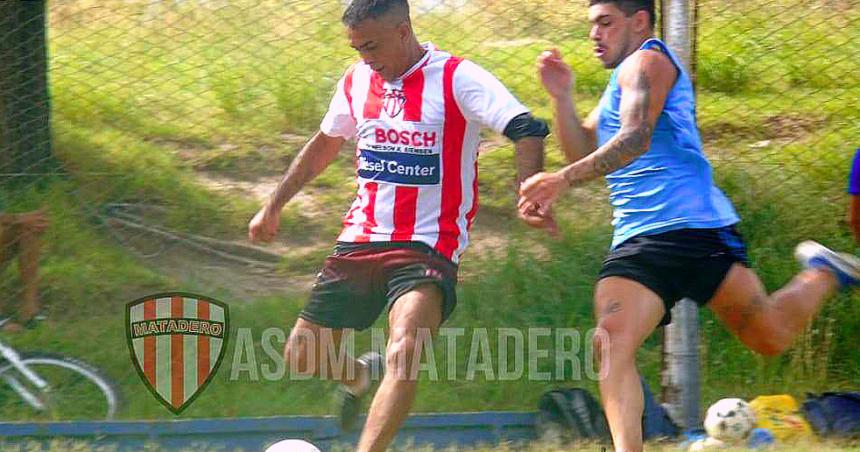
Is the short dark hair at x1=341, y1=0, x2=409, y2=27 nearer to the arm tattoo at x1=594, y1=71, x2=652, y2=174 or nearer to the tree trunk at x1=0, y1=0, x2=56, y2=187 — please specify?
the arm tattoo at x1=594, y1=71, x2=652, y2=174

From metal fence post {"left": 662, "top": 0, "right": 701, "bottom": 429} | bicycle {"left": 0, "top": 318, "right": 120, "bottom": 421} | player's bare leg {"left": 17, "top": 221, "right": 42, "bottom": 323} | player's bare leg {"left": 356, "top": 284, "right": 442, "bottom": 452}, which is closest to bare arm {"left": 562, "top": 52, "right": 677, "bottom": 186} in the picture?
player's bare leg {"left": 356, "top": 284, "right": 442, "bottom": 452}

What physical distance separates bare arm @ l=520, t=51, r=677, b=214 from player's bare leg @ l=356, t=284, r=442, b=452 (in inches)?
24.6

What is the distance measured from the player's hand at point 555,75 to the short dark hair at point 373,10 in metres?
0.55

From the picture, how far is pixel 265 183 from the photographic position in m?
7.41

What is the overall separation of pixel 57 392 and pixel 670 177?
10.9 ft

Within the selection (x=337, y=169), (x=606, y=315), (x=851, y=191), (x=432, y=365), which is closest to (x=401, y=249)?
(x=606, y=315)

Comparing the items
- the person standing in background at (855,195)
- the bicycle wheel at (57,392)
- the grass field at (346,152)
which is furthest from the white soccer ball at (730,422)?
the bicycle wheel at (57,392)

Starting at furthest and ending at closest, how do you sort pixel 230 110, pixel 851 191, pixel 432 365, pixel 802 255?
1. pixel 230 110
2. pixel 432 365
3. pixel 851 191
4. pixel 802 255

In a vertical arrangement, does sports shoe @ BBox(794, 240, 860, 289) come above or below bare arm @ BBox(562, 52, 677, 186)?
below

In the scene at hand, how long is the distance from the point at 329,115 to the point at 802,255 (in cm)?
198

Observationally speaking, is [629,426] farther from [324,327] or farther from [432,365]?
[432,365]

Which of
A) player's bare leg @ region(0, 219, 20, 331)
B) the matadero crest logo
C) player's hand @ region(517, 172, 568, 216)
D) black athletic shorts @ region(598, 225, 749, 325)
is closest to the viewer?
player's hand @ region(517, 172, 568, 216)

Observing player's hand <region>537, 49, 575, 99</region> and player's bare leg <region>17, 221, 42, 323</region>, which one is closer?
player's hand <region>537, 49, 575, 99</region>

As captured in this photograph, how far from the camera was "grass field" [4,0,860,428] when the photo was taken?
6.82m
